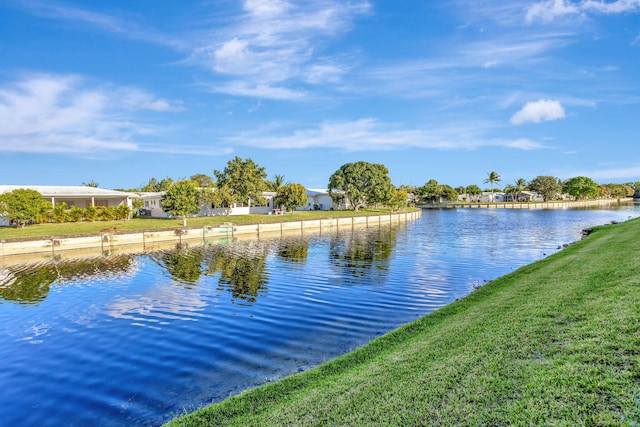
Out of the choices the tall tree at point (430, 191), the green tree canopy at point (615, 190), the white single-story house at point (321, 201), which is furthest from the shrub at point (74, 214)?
the green tree canopy at point (615, 190)

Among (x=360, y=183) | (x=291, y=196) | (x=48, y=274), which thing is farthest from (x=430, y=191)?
(x=48, y=274)

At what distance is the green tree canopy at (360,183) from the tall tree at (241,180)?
21227 millimetres

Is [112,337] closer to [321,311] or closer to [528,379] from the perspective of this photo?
[321,311]

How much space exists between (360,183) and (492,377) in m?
75.4

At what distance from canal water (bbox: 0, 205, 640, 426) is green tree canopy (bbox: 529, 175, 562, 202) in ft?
470

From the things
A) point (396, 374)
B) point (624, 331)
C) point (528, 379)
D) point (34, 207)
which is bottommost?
point (396, 374)

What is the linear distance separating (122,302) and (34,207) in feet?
103

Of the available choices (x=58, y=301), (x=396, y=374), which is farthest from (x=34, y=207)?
(x=396, y=374)

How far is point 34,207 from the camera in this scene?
130 ft

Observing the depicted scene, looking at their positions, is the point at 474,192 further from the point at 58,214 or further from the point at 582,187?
the point at 58,214

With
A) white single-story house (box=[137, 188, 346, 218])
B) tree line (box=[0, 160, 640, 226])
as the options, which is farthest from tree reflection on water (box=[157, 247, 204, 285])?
white single-story house (box=[137, 188, 346, 218])

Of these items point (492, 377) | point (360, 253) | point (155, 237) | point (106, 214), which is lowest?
point (360, 253)

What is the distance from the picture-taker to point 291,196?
2606 inches

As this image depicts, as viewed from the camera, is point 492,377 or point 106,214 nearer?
point 492,377
